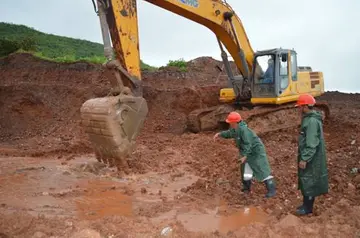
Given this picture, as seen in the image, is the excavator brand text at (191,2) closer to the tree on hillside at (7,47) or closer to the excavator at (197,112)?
the excavator at (197,112)

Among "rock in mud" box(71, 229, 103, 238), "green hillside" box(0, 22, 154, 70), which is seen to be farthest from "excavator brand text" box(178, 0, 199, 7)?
"green hillside" box(0, 22, 154, 70)

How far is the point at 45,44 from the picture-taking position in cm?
2380

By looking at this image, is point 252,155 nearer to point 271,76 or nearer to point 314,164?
point 314,164

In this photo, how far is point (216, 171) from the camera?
7.79 m

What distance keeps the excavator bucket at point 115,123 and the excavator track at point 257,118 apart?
13.3ft

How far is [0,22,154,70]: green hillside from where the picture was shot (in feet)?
63.8

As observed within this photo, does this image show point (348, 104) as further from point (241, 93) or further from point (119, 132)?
point (119, 132)

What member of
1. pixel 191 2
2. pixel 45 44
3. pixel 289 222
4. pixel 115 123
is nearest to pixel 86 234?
pixel 289 222

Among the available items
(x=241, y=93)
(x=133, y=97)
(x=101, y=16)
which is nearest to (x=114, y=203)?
(x=133, y=97)

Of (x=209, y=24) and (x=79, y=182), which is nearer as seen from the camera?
(x=79, y=182)

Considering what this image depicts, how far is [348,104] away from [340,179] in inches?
440

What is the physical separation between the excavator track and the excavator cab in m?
0.38

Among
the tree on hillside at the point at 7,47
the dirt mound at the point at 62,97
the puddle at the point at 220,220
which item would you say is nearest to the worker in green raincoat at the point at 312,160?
the puddle at the point at 220,220

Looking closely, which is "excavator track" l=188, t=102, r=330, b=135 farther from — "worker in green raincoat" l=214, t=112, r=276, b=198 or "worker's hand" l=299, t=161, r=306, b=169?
"worker's hand" l=299, t=161, r=306, b=169
